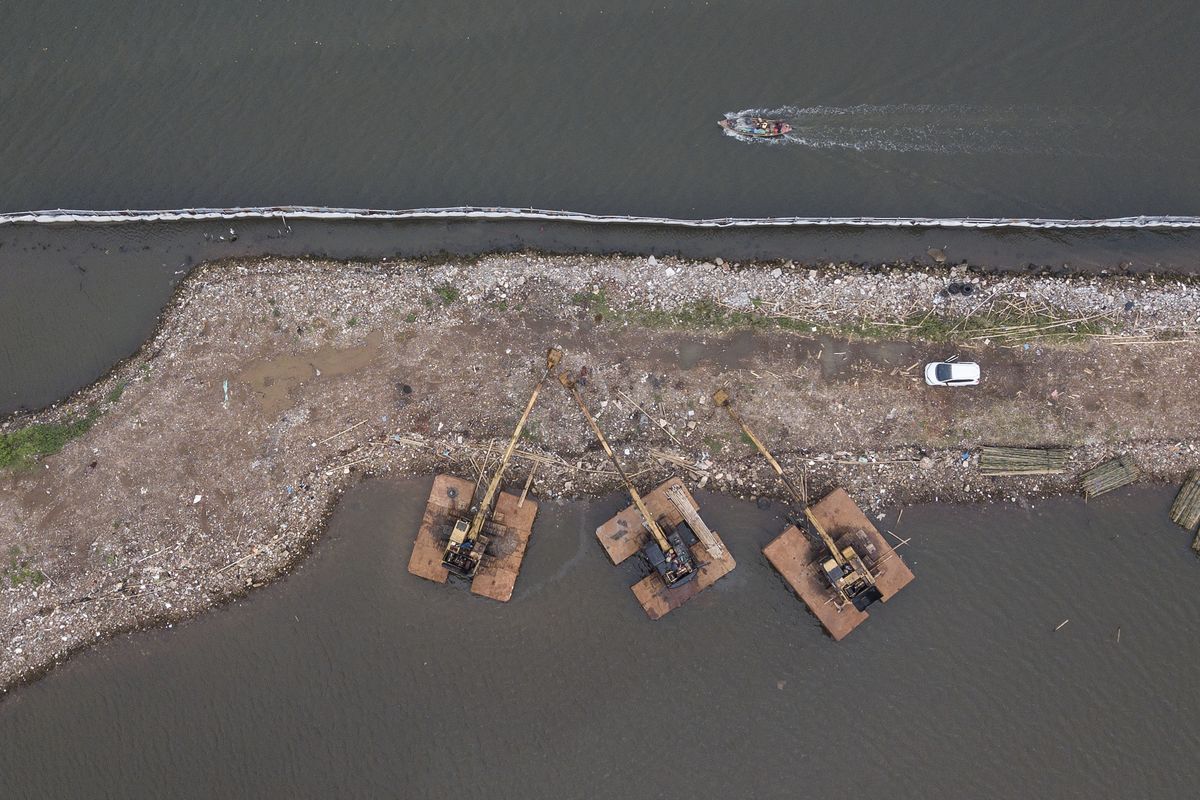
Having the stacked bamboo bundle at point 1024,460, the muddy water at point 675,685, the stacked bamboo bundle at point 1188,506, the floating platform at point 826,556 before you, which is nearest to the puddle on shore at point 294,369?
the muddy water at point 675,685

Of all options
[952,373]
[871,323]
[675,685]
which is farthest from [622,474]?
[952,373]

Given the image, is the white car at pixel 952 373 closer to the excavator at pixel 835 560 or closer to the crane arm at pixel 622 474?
the excavator at pixel 835 560

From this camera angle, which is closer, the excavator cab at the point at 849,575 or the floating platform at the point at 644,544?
the excavator cab at the point at 849,575

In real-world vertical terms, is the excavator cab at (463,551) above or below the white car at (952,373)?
below

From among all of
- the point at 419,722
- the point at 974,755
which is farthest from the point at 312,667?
the point at 974,755

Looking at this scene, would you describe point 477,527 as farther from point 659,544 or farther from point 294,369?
point 294,369

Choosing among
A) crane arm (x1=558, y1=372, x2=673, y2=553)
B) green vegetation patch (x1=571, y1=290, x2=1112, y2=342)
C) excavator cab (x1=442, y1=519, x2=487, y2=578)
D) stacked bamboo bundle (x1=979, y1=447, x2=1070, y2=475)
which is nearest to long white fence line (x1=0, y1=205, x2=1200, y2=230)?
green vegetation patch (x1=571, y1=290, x2=1112, y2=342)

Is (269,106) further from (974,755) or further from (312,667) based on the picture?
(974,755)
